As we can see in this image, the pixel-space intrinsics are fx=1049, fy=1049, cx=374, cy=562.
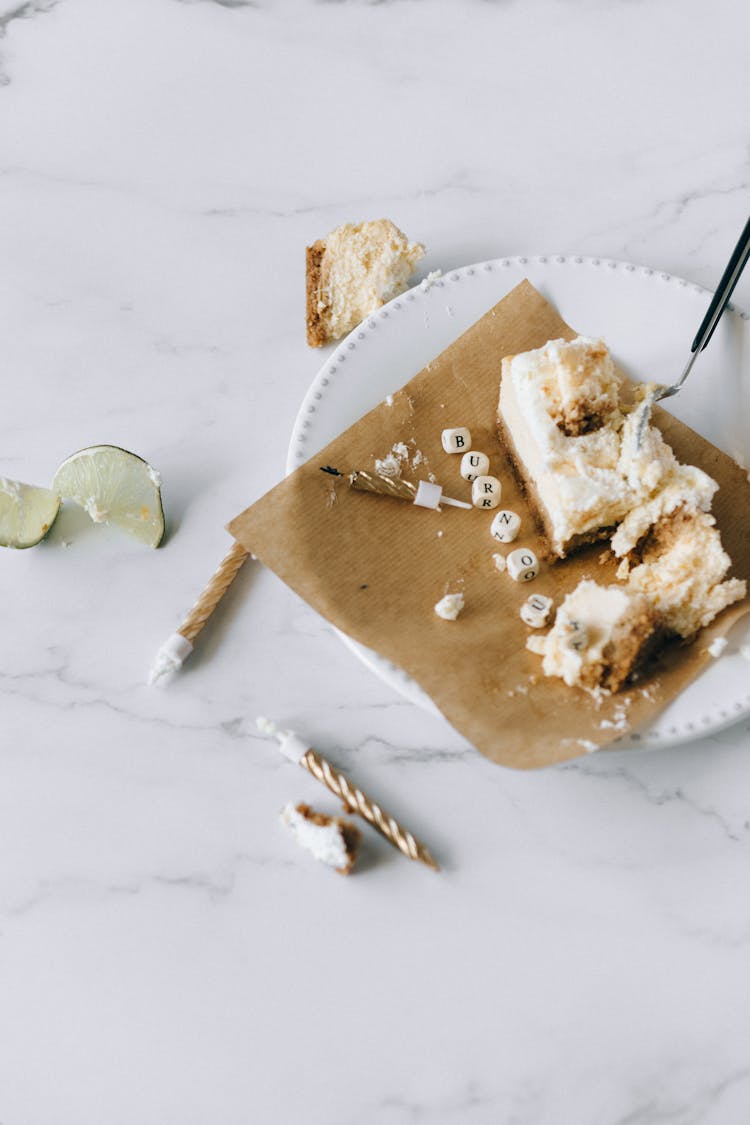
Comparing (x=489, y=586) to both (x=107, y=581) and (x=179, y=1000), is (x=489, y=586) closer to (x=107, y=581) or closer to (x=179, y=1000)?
(x=107, y=581)

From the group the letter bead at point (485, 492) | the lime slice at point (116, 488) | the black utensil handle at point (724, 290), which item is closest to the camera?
the black utensil handle at point (724, 290)

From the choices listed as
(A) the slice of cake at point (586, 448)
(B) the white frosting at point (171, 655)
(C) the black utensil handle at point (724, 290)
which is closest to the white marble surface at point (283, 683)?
(B) the white frosting at point (171, 655)

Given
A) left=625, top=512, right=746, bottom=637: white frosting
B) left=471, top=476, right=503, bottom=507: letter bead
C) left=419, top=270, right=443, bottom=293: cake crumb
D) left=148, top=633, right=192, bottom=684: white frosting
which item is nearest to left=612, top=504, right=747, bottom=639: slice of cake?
left=625, top=512, right=746, bottom=637: white frosting

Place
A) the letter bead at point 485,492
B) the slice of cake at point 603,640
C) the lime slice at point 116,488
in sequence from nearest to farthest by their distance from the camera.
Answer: the slice of cake at point 603,640 → the letter bead at point 485,492 → the lime slice at point 116,488

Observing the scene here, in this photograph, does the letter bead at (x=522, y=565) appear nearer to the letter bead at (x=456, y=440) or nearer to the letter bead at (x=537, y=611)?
the letter bead at (x=537, y=611)

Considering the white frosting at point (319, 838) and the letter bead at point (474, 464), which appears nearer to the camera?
the white frosting at point (319, 838)

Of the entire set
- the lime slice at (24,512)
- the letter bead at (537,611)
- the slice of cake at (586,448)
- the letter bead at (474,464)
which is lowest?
the lime slice at (24,512)

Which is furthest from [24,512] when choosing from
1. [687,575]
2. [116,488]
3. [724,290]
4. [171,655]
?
[724,290]

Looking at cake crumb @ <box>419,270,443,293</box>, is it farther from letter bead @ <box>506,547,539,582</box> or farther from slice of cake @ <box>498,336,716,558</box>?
letter bead @ <box>506,547,539,582</box>
